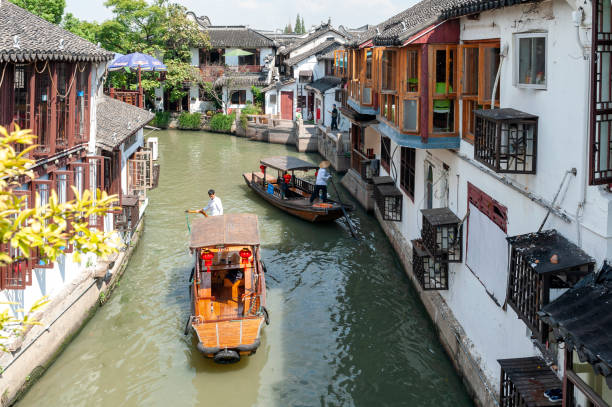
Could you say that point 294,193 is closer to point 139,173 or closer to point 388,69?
point 139,173

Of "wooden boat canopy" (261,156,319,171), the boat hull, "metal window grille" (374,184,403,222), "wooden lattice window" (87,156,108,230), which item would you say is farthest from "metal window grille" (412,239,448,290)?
"wooden boat canopy" (261,156,319,171)

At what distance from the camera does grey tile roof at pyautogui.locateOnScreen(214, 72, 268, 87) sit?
47500 millimetres

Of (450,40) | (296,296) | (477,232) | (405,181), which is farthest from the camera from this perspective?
(405,181)

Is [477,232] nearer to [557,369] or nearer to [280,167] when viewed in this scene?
[557,369]

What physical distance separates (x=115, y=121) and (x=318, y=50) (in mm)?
28789

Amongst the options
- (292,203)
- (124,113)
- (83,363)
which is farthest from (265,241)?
(83,363)

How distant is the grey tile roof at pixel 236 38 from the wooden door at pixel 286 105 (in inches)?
216

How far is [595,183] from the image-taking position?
229 inches

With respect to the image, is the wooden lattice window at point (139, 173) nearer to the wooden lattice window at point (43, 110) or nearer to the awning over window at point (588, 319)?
the wooden lattice window at point (43, 110)

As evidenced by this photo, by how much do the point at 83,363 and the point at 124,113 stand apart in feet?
33.0

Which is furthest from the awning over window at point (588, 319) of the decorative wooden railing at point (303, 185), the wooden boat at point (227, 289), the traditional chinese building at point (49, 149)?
the decorative wooden railing at point (303, 185)

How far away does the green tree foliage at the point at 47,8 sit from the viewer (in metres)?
34.8

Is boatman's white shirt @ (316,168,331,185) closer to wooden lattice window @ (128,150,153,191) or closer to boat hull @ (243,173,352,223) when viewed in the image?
boat hull @ (243,173,352,223)

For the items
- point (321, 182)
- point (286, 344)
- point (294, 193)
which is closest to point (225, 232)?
point (286, 344)
